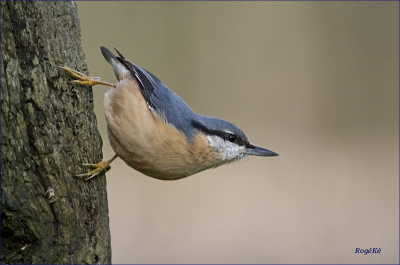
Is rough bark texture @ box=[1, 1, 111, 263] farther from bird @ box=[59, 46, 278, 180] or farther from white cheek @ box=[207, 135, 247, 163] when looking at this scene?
white cheek @ box=[207, 135, 247, 163]

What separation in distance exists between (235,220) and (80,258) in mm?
3015

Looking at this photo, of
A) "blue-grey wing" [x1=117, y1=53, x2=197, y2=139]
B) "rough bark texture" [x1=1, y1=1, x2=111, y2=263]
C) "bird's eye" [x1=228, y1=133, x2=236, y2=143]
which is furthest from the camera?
"bird's eye" [x1=228, y1=133, x2=236, y2=143]

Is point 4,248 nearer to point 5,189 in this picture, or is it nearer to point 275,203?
point 5,189

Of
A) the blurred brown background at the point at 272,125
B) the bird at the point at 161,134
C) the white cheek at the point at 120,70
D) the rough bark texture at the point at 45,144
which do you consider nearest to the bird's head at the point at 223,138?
the bird at the point at 161,134

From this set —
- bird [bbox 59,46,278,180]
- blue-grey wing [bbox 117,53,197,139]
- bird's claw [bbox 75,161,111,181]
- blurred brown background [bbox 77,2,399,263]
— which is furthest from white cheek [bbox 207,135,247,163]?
blurred brown background [bbox 77,2,399,263]

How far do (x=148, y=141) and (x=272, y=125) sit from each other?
327cm

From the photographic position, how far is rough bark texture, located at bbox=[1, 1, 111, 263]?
1675 mm

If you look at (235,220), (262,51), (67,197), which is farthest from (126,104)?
(262,51)

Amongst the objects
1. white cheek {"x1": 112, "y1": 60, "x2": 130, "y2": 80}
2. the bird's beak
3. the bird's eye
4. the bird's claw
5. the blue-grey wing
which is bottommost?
the bird's claw

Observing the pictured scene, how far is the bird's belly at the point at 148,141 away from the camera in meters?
2.36

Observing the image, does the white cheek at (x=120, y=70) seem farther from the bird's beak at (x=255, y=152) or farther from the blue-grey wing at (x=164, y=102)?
the bird's beak at (x=255, y=152)

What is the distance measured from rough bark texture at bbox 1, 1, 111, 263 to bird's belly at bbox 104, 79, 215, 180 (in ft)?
1.06

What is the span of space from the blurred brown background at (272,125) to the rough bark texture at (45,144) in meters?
2.29

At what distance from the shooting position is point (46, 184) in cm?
178
